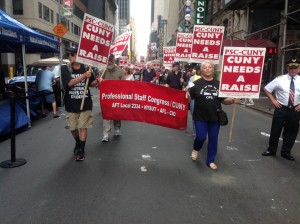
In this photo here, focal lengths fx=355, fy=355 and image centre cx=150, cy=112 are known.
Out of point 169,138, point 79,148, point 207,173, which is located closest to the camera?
point 207,173

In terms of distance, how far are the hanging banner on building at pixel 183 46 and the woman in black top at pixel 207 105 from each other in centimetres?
888

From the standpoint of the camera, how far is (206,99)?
5.76 meters

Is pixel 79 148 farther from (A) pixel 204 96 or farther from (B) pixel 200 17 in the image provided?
(B) pixel 200 17

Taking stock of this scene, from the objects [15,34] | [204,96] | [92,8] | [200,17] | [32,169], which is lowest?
[32,169]

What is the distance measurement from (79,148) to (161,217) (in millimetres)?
2807

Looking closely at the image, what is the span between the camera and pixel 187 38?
14.6 m

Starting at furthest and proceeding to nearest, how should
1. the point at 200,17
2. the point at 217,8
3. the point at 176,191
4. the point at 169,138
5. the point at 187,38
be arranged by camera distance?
the point at 200,17 → the point at 217,8 → the point at 187,38 → the point at 169,138 → the point at 176,191

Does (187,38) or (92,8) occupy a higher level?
(92,8)

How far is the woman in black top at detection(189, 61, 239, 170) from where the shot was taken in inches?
227

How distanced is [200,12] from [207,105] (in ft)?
117

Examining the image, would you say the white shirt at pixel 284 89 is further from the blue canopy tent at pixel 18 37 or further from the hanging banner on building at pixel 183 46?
the hanging banner on building at pixel 183 46

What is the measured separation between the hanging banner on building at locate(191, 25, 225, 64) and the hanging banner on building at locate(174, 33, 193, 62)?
3.42m

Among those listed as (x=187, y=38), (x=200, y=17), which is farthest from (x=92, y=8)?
(x=187, y=38)

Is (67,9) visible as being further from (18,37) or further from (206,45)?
(18,37)
